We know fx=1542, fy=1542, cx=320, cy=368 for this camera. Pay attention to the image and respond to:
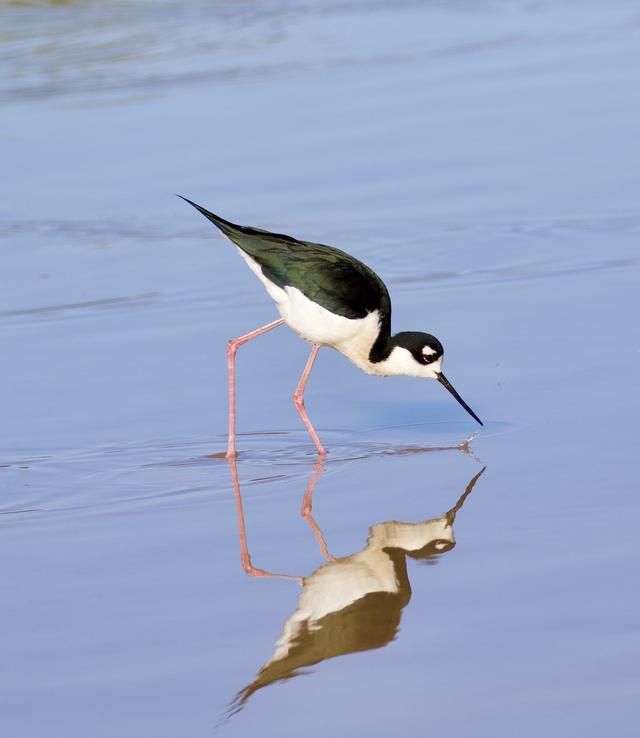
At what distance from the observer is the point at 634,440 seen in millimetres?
5250

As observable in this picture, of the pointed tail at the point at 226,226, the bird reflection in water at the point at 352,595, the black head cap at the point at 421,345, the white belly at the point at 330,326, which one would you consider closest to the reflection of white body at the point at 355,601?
the bird reflection in water at the point at 352,595

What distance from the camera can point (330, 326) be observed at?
590cm

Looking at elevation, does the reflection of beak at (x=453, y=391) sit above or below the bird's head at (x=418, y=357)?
below

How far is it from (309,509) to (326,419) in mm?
1082

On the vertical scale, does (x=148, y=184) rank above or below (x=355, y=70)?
above

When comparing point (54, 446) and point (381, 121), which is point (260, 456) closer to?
point (54, 446)

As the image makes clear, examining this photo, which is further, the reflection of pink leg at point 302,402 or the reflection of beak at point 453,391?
the reflection of beak at point 453,391

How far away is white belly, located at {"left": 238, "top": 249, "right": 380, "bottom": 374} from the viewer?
5891 mm

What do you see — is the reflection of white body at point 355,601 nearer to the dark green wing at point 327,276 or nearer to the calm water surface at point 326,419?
the calm water surface at point 326,419

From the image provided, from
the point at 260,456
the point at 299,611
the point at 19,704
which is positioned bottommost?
the point at 260,456

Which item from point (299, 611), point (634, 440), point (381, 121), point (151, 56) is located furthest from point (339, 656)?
point (151, 56)

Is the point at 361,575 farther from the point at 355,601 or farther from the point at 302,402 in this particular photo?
the point at 302,402

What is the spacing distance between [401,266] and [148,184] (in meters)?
2.30

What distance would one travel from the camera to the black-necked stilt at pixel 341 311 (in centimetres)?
581
